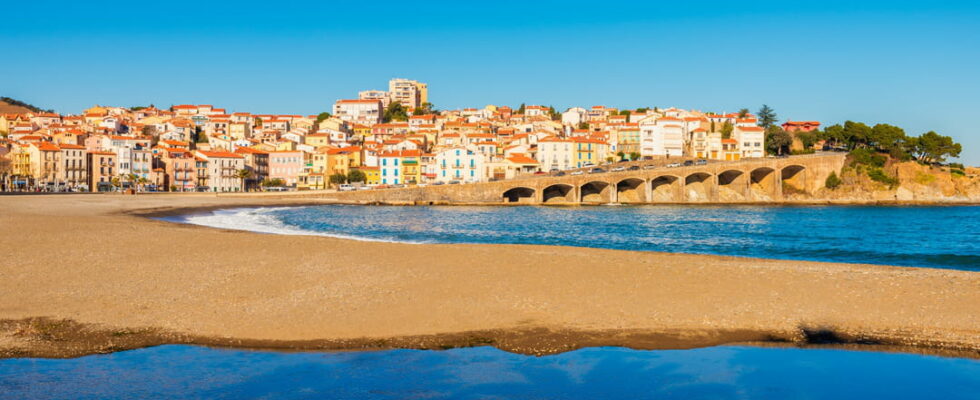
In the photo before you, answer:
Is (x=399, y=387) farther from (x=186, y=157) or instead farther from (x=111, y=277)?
(x=186, y=157)

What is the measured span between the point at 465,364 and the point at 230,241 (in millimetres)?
19461

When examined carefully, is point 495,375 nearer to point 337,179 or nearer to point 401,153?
point 401,153

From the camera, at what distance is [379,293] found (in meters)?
17.4

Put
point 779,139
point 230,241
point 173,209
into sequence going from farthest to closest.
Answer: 1. point 779,139
2. point 173,209
3. point 230,241

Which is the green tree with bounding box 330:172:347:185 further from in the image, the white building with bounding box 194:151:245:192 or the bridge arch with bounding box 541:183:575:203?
the bridge arch with bounding box 541:183:575:203

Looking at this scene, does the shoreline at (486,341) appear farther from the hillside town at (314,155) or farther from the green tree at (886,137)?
the green tree at (886,137)

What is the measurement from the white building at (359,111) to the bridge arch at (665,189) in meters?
99.3

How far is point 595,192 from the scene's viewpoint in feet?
284

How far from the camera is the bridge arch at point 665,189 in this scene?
283 feet

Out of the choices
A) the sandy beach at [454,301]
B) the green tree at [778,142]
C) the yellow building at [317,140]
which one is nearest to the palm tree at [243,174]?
the yellow building at [317,140]

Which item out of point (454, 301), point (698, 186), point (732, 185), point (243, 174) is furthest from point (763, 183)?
point (454, 301)

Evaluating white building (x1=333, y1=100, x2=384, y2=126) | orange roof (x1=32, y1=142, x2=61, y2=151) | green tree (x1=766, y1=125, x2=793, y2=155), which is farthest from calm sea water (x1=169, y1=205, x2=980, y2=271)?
white building (x1=333, y1=100, x2=384, y2=126)

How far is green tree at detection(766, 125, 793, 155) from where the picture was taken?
114125mm

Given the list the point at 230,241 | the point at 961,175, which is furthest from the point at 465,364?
the point at 961,175
